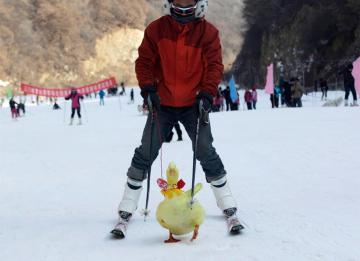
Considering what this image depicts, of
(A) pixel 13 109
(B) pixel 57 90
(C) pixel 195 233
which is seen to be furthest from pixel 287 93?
(B) pixel 57 90

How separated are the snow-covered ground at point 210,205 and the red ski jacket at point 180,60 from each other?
99cm

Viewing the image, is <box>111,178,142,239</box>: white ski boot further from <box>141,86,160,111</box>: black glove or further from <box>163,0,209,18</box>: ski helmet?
<box>163,0,209,18</box>: ski helmet

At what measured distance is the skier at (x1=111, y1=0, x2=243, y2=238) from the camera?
3625mm

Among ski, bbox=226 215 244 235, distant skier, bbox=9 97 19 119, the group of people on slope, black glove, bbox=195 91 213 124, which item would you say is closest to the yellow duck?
ski, bbox=226 215 244 235

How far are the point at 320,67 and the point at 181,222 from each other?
3363cm

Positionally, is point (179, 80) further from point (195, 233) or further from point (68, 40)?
point (68, 40)

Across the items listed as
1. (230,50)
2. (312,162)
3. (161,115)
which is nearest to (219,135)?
(312,162)

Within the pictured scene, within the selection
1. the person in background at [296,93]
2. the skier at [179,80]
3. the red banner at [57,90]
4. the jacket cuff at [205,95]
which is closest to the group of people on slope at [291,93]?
the person in background at [296,93]

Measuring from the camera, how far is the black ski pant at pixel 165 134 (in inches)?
148

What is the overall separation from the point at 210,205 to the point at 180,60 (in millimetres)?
1560

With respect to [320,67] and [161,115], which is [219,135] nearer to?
[161,115]

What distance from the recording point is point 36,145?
12.0m

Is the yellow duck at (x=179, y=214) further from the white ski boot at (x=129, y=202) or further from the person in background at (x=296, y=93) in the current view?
the person in background at (x=296, y=93)

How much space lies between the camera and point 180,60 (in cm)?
363
